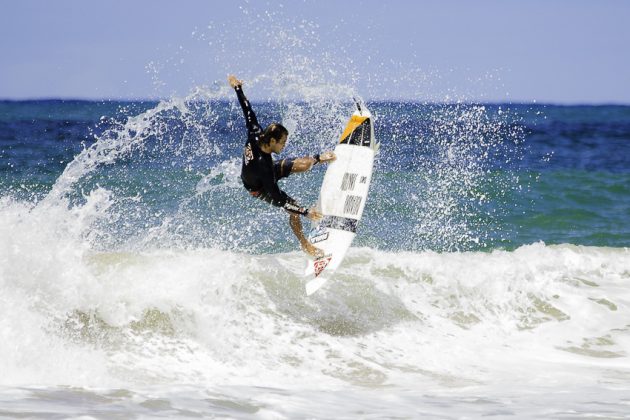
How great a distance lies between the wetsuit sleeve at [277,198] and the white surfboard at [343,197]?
49 centimetres

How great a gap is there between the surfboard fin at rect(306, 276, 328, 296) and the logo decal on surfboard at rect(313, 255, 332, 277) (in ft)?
0.18

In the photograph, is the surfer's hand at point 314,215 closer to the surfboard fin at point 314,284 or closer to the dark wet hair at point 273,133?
the surfboard fin at point 314,284

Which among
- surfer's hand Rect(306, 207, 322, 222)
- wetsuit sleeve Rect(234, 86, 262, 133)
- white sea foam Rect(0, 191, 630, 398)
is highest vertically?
wetsuit sleeve Rect(234, 86, 262, 133)

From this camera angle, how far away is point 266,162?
7902 mm

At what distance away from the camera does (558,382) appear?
23.2ft

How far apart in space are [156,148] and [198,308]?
16.5 metres

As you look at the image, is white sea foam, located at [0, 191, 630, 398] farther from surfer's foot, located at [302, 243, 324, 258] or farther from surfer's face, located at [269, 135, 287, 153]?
surfer's face, located at [269, 135, 287, 153]

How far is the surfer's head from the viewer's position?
25.5 feet

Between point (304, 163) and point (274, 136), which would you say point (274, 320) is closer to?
point (304, 163)

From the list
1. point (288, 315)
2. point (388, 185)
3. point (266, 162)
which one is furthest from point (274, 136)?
point (388, 185)

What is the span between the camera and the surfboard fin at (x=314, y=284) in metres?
8.18

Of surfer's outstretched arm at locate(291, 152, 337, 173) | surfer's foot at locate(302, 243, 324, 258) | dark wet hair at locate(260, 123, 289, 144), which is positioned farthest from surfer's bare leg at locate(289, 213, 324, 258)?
dark wet hair at locate(260, 123, 289, 144)

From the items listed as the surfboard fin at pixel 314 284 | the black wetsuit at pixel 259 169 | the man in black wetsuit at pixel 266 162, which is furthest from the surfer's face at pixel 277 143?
the surfboard fin at pixel 314 284

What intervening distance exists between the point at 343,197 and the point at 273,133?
3.72ft
